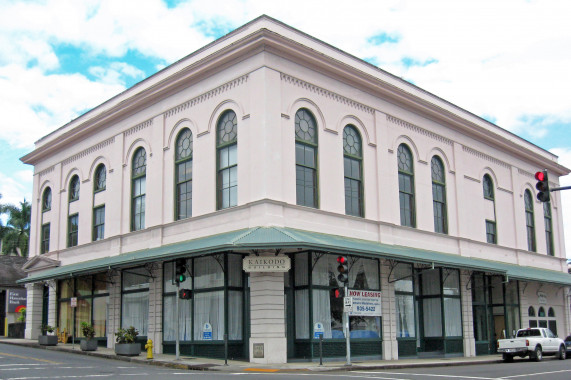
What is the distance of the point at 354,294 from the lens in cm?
2808

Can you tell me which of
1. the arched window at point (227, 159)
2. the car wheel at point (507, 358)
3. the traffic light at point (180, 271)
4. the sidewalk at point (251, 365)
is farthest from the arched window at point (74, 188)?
the car wheel at point (507, 358)

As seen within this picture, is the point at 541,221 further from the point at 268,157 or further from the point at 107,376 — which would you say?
the point at 107,376

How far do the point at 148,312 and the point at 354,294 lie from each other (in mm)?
9808

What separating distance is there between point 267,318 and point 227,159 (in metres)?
7.33

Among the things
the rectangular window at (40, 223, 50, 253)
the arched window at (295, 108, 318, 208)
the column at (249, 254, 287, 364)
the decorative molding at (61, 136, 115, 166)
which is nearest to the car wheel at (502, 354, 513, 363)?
the arched window at (295, 108, 318, 208)

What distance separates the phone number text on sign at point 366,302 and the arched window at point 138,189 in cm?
1141

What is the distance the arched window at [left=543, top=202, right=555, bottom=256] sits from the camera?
4649cm

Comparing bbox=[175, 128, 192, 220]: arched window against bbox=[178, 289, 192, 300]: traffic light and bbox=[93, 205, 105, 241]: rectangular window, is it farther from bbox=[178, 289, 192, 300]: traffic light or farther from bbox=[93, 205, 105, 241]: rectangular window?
bbox=[93, 205, 105, 241]: rectangular window

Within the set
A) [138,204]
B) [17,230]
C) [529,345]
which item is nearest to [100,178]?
[138,204]

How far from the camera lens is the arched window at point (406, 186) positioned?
1298 inches

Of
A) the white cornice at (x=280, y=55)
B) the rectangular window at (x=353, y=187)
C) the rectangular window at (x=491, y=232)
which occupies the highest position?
the white cornice at (x=280, y=55)

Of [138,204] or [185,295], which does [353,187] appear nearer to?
[185,295]

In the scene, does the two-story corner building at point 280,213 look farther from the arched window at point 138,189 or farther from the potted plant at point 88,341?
the potted plant at point 88,341

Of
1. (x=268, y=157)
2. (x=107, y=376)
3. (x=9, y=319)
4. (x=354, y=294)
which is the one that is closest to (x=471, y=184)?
(x=354, y=294)
